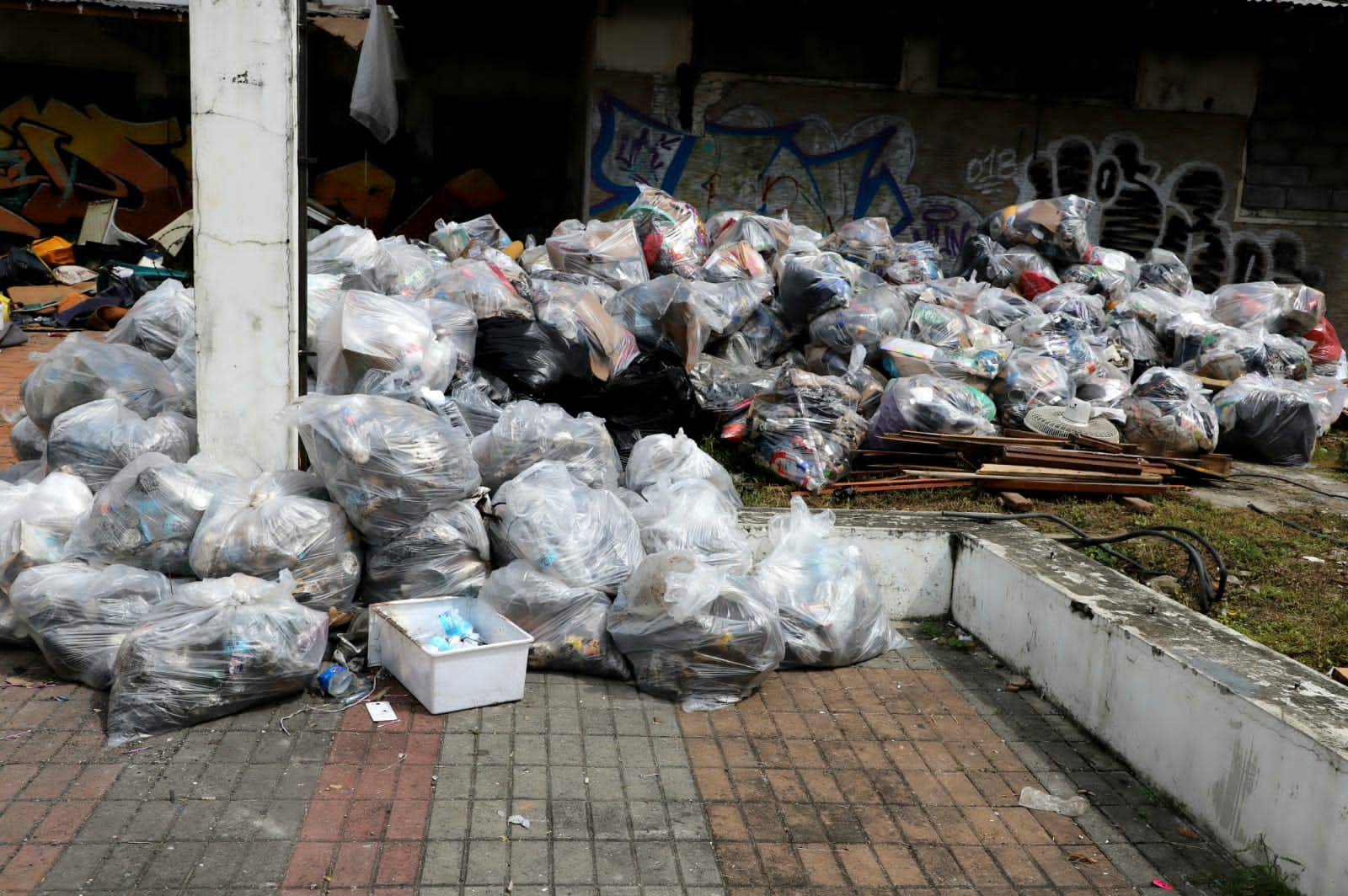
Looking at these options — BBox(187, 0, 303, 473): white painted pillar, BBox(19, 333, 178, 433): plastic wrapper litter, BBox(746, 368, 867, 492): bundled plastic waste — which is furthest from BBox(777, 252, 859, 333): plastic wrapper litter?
BBox(19, 333, 178, 433): plastic wrapper litter

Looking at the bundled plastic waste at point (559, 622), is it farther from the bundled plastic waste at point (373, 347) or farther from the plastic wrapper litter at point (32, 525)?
the plastic wrapper litter at point (32, 525)

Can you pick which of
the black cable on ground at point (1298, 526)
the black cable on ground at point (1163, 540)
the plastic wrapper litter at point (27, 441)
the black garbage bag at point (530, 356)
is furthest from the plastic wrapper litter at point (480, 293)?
the black cable on ground at point (1298, 526)

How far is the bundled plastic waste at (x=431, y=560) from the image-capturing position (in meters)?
4.08

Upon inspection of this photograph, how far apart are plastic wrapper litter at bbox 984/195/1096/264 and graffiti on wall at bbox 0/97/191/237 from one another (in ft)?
31.8

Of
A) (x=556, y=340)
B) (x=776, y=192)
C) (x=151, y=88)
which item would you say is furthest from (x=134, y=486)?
(x=151, y=88)

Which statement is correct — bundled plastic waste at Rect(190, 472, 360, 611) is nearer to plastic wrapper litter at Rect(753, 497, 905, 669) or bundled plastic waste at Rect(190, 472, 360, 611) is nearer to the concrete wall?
plastic wrapper litter at Rect(753, 497, 905, 669)

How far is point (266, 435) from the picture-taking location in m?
4.51

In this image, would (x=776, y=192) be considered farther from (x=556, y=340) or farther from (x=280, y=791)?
(x=280, y=791)

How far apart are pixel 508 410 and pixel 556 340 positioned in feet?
3.10

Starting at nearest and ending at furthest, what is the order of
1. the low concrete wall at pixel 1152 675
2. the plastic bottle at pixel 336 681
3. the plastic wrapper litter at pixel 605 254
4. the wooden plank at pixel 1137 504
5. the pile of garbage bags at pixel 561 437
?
the low concrete wall at pixel 1152 675, the plastic bottle at pixel 336 681, the pile of garbage bags at pixel 561 437, the wooden plank at pixel 1137 504, the plastic wrapper litter at pixel 605 254

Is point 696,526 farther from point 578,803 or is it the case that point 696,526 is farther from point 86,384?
point 86,384

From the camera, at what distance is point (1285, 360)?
7.40m

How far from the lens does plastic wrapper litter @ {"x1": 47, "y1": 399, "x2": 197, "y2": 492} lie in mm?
4395

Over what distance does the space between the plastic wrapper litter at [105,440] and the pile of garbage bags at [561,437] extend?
1 centimetres
